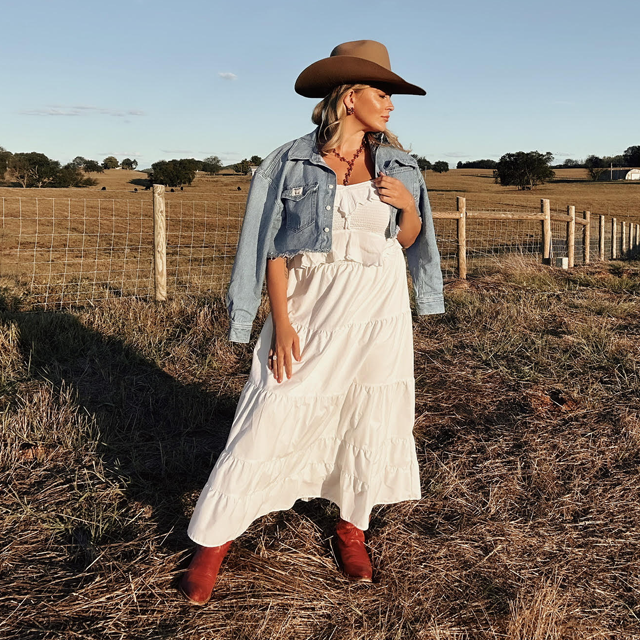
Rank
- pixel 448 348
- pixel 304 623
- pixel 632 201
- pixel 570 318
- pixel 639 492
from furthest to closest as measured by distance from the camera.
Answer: pixel 632 201
pixel 570 318
pixel 448 348
pixel 639 492
pixel 304 623

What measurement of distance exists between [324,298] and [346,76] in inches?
27.2

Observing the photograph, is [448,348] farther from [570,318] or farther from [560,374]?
[570,318]

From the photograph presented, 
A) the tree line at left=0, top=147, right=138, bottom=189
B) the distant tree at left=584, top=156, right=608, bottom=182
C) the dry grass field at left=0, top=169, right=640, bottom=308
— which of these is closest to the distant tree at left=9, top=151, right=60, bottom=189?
the tree line at left=0, top=147, right=138, bottom=189

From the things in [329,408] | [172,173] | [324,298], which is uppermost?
[172,173]

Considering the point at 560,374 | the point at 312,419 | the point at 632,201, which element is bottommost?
the point at 560,374

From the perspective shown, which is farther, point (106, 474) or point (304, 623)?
point (106, 474)

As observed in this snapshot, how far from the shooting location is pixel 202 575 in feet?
7.11

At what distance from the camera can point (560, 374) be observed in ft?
14.6

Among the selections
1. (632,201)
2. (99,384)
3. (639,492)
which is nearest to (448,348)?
(639,492)

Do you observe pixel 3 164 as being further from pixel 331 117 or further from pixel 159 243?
pixel 331 117

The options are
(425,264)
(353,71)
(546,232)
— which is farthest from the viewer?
(546,232)

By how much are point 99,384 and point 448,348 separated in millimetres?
2514

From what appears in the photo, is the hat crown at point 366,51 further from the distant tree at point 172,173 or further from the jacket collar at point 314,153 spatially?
the distant tree at point 172,173

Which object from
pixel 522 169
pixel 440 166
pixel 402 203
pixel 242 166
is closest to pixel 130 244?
pixel 402 203
